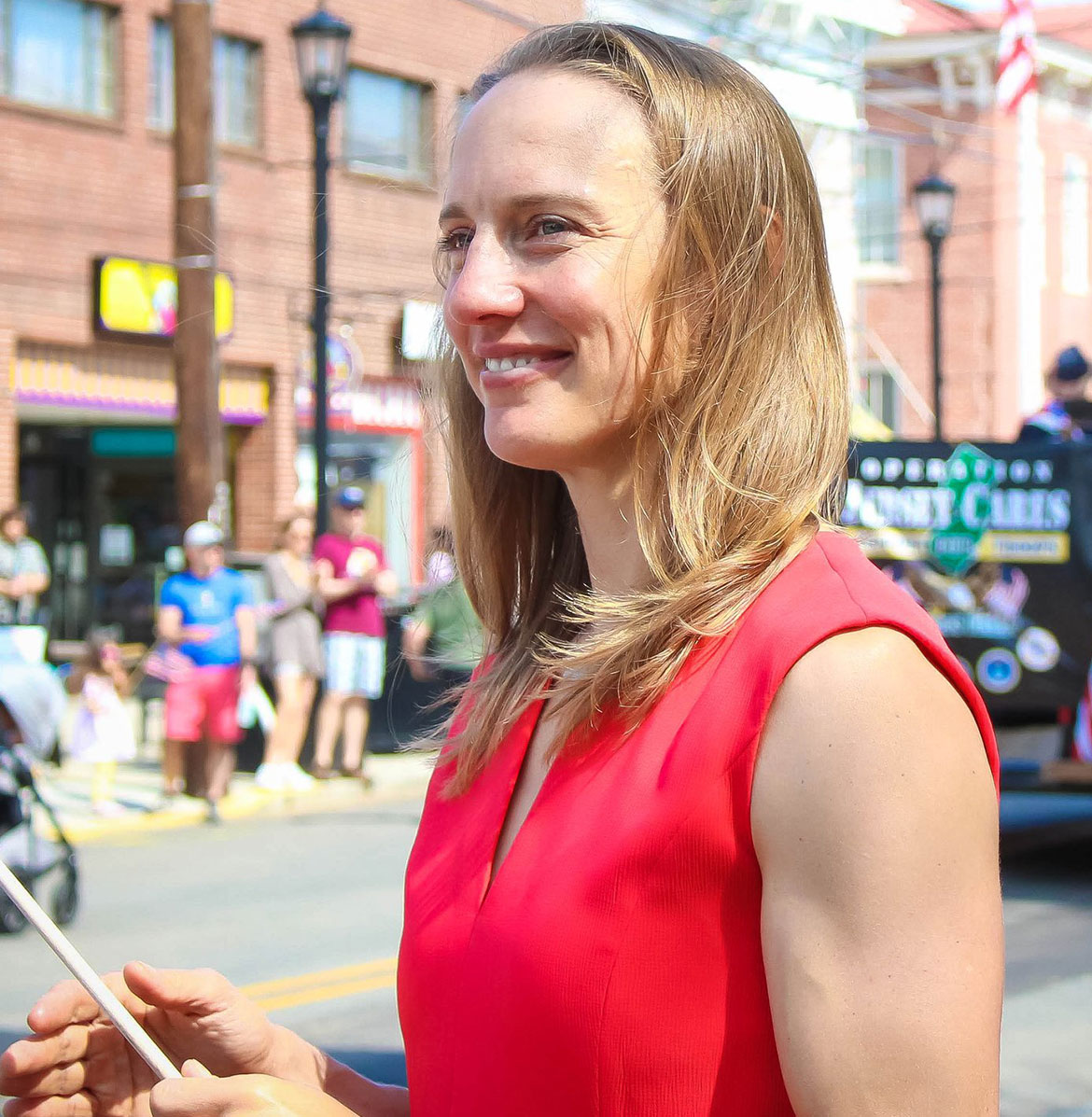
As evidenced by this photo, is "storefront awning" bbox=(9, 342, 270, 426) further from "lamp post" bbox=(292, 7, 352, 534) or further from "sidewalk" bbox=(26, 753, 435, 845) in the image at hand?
"sidewalk" bbox=(26, 753, 435, 845)

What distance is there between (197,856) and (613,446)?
871 centimetres

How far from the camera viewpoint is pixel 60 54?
18750 mm

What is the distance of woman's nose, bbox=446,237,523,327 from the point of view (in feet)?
5.45

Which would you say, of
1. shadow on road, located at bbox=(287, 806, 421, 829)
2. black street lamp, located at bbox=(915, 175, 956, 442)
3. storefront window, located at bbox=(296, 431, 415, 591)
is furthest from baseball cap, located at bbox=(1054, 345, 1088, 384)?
storefront window, located at bbox=(296, 431, 415, 591)

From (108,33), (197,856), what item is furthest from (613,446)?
(108,33)

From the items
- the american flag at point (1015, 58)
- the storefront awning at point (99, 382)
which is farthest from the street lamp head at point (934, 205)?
the storefront awning at point (99, 382)

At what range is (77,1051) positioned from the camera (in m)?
1.83

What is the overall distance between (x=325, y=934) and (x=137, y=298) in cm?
1275

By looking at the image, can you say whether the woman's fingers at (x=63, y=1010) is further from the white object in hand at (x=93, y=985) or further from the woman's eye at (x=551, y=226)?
the woman's eye at (x=551, y=226)

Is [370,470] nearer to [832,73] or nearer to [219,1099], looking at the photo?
[832,73]

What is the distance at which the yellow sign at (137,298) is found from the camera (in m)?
18.8

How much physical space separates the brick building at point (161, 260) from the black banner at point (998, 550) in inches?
379

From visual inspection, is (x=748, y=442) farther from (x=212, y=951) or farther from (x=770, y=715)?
(x=212, y=951)

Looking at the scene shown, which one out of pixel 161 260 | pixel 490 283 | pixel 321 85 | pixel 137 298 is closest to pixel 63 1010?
pixel 490 283
